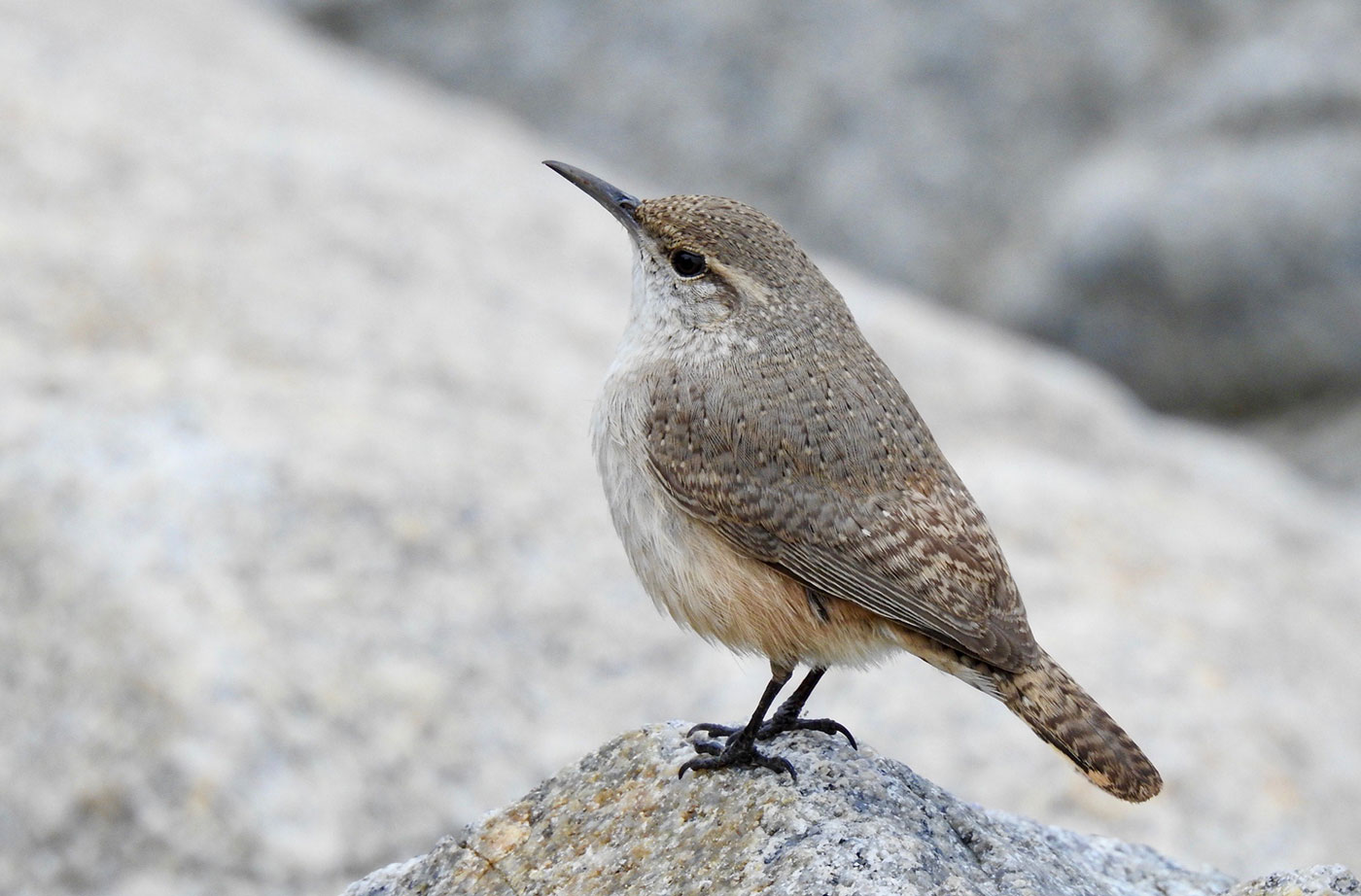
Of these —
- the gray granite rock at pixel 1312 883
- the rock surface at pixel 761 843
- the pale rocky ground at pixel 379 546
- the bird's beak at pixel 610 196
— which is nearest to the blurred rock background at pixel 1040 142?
the pale rocky ground at pixel 379 546

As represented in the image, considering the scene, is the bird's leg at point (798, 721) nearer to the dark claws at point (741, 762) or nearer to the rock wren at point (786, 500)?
the rock wren at point (786, 500)

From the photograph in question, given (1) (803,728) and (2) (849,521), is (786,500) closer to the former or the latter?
(2) (849,521)

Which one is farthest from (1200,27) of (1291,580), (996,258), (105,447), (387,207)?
(105,447)

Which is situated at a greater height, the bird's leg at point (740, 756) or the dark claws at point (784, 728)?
the dark claws at point (784, 728)

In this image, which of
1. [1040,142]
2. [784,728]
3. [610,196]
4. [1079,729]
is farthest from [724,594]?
[1040,142]

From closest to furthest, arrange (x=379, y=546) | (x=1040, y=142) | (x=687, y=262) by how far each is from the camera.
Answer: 1. (x=687, y=262)
2. (x=379, y=546)
3. (x=1040, y=142)

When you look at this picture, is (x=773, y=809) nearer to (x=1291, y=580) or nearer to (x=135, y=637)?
(x=135, y=637)
